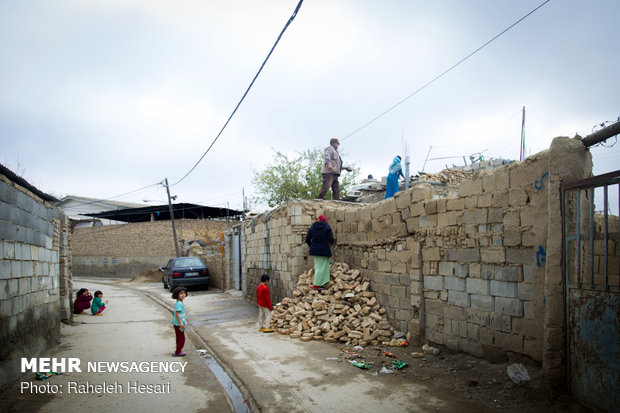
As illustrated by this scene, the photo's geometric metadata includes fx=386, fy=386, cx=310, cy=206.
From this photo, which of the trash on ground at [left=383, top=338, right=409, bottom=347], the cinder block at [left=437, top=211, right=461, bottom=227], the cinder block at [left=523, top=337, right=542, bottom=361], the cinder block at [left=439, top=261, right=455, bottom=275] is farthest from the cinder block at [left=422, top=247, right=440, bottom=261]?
the cinder block at [left=523, top=337, right=542, bottom=361]

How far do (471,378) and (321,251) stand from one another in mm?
4323

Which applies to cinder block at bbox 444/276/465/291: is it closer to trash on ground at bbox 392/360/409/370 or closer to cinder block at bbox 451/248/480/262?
cinder block at bbox 451/248/480/262

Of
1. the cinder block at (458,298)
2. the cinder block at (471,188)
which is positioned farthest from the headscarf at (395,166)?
the cinder block at (458,298)

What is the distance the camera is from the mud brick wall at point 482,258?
4016mm

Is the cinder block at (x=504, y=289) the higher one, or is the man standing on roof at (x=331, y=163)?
the man standing on roof at (x=331, y=163)

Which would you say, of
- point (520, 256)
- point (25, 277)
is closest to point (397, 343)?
point (520, 256)

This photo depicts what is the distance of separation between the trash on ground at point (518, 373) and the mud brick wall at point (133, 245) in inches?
1085

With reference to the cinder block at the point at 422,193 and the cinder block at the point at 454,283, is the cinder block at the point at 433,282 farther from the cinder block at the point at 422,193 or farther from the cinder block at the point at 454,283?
the cinder block at the point at 422,193

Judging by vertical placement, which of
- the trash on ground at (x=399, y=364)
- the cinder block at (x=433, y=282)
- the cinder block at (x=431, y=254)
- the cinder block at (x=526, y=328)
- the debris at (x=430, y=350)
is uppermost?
the cinder block at (x=431, y=254)

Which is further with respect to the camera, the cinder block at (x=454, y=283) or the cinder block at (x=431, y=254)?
the cinder block at (x=431, y=254)

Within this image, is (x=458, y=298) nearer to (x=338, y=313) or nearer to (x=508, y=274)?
(x=508, y=274)

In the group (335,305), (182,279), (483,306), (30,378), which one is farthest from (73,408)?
(182,279)

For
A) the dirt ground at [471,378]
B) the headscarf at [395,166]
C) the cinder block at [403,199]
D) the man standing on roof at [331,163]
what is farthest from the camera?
the man standing on roof at [331,163]

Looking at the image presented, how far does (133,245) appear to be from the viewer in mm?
30219
